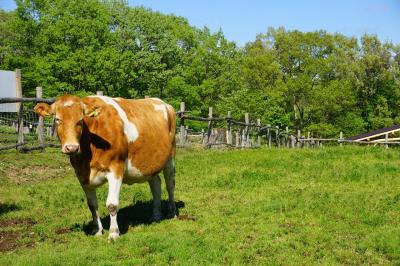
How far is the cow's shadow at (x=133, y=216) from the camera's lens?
8.00 metres

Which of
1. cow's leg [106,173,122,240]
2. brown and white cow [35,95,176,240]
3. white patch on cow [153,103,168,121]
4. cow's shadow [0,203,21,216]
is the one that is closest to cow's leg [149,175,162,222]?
brown and white cow [35,95,176,240]

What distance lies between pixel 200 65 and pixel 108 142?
50751 millimetres

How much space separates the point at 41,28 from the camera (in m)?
44.8

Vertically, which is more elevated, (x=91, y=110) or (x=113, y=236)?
(x=91, y=110)

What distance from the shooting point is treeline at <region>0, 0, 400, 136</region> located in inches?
1661

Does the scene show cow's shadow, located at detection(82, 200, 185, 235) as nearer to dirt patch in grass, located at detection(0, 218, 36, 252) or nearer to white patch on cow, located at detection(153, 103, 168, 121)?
dirt patch in grass, located at detection(0, 218, 36, 252)

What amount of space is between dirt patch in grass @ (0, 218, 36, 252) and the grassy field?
17 mm

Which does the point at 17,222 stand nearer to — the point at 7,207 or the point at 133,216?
the point at 7,207

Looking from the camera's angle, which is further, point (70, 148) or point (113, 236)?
point (113, 236)

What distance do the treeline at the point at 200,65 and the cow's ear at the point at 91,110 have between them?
30947 mm

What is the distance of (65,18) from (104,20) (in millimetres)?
4102

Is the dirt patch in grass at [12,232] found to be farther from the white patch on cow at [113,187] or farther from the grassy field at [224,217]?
the white patch on cow at [113,187]

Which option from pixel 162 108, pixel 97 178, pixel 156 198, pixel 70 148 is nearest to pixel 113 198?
pixel 97 178

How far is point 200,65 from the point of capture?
2255 inches
